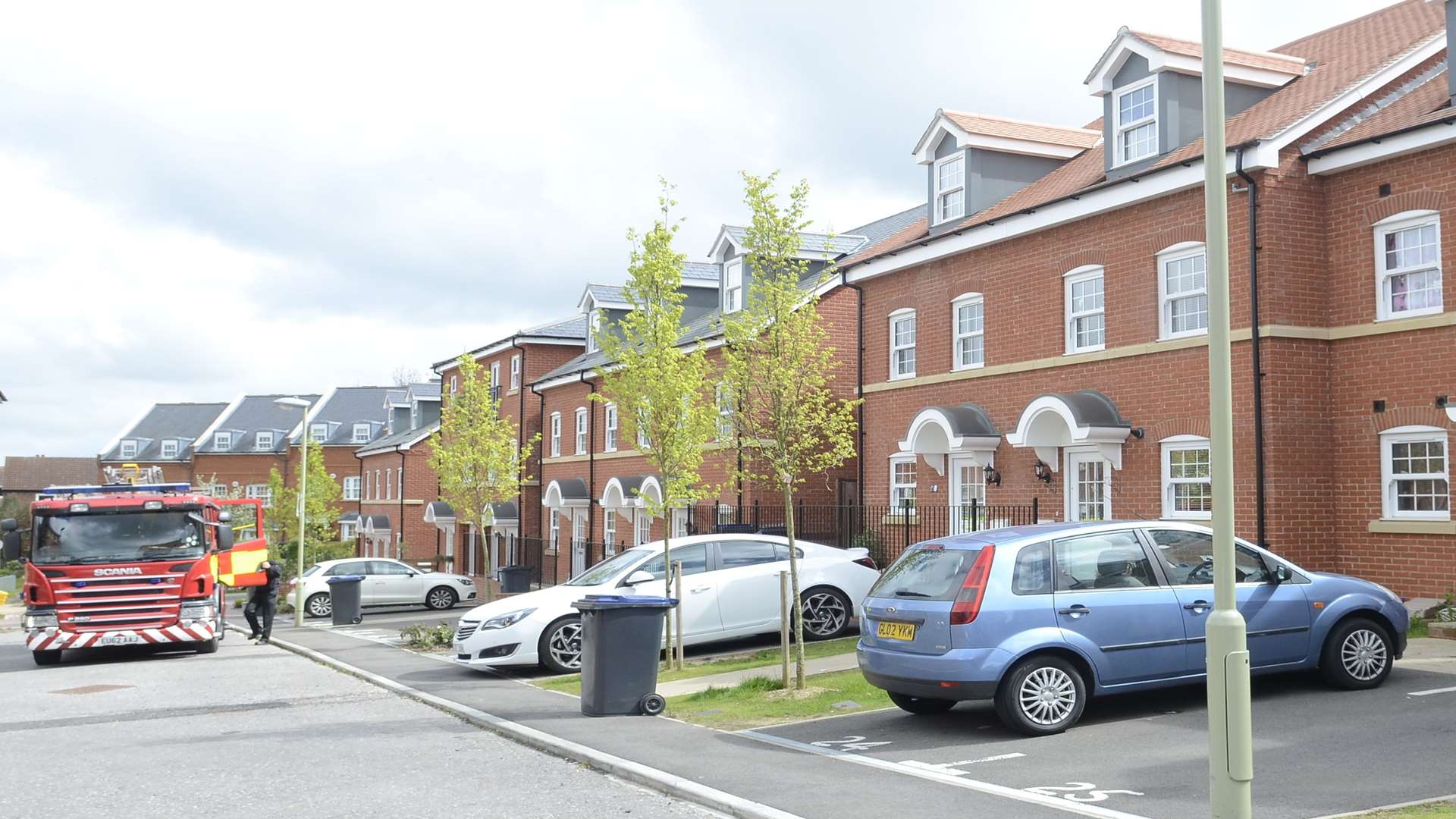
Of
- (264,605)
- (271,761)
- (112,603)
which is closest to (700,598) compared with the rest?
(271,761)

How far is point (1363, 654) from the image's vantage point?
10305 mm

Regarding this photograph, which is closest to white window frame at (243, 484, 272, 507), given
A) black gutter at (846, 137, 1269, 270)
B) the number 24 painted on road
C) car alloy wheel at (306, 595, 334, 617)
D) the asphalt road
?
car alloy wheel at (306, 595, 334, 617)

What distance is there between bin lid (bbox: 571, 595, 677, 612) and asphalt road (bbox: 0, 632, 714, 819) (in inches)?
59.6

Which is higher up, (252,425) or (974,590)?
(252,425)

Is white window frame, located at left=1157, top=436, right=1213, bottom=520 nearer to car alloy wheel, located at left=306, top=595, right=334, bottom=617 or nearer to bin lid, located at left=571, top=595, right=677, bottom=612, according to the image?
bin lid, located at left=571, top=595, right=677, bottom=612

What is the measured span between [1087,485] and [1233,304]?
141 inches

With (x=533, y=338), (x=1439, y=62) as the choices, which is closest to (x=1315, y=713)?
(x=1439, y=62)

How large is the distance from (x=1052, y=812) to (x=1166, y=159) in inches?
499

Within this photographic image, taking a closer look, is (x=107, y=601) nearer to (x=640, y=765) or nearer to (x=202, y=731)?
(x=202, y=731)

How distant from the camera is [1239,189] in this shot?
15.9 metres

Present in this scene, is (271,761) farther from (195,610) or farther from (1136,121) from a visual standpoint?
(1136,121)

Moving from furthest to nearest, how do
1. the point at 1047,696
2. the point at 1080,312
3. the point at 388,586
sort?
the point at 388,586, the point at 1080,312, the point at 1047,696

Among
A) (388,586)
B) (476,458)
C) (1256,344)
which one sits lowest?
(388,586)

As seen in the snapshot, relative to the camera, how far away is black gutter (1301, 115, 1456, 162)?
1418 cm
